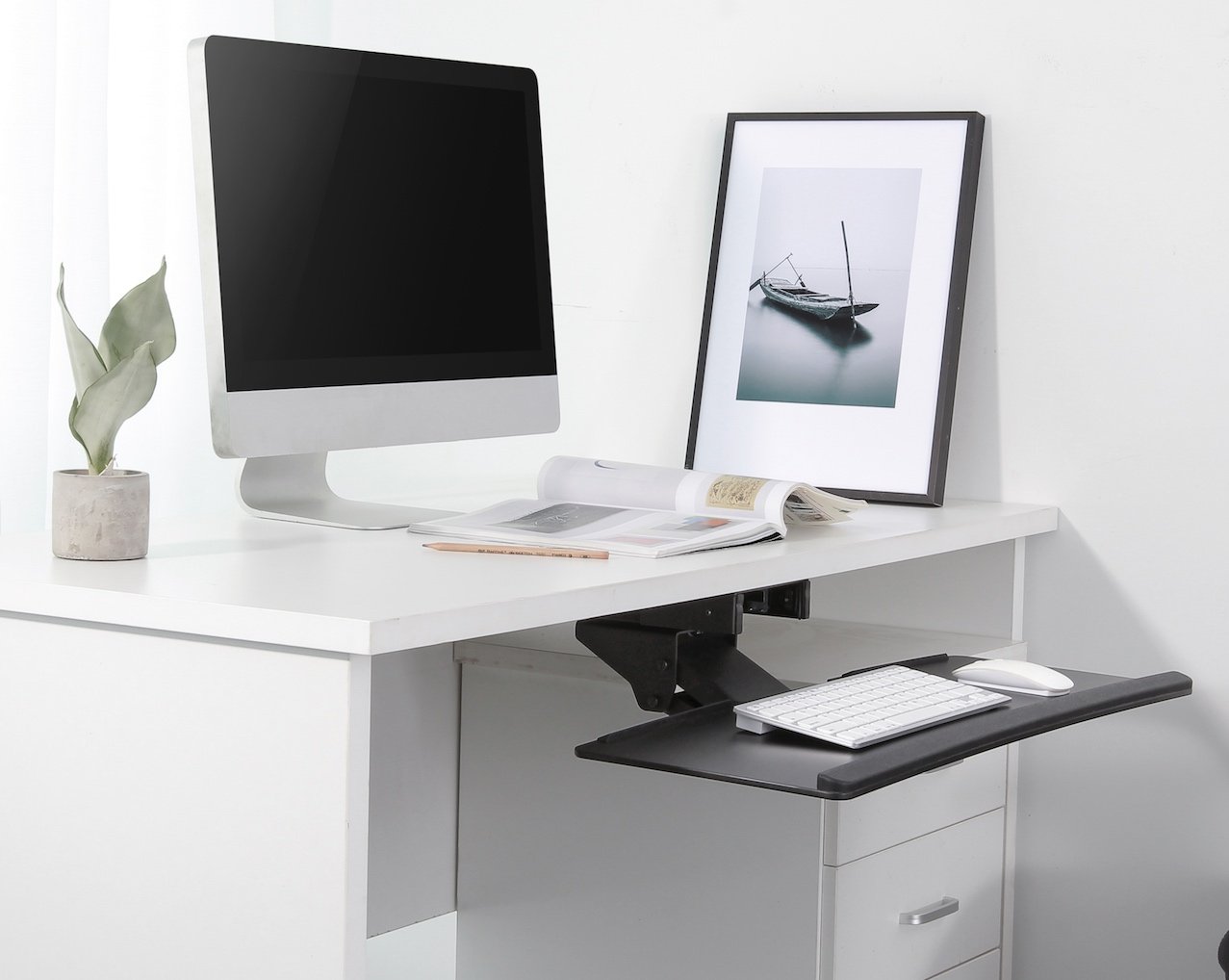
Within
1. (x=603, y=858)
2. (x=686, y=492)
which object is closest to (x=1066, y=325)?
(x=686, y=492)

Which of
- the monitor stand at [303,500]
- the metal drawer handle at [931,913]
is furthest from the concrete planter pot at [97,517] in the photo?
the metal drawer handle at [931,913]

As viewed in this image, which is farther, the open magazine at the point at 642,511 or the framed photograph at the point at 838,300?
the framed photograph at the point at 838,300

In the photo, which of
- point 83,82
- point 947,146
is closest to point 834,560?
point 947,146

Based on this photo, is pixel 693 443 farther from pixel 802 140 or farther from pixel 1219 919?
pixel 1219 919

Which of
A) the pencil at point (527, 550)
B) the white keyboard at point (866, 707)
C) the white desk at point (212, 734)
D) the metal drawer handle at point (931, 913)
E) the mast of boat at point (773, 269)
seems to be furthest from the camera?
the mast of boat at point (773, 269)

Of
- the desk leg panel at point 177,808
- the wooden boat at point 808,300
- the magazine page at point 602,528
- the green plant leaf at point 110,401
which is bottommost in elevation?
the desk leg panel at point 177,808

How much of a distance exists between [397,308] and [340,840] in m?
0.64

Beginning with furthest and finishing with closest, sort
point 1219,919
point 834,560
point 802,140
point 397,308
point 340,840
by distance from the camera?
point 802,140, point 1219,919, point 397,308, point 834,560, point 340,840

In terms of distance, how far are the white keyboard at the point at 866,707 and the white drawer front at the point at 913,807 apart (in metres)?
0.10

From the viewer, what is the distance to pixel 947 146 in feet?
5.79

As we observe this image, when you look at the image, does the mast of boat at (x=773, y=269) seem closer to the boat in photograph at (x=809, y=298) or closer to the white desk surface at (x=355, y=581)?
the boat in photograph at (x=809, y=298)

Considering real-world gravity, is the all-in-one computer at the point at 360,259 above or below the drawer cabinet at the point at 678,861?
above

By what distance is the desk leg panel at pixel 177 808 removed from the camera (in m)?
0.96

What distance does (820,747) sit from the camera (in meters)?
1.11
